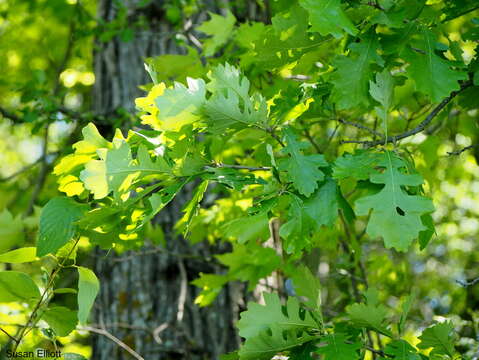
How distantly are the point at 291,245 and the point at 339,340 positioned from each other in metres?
0.28

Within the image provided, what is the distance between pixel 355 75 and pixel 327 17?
0.20 meters

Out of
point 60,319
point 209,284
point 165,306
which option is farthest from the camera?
point 165,306

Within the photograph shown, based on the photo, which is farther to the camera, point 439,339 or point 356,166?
point 439,339

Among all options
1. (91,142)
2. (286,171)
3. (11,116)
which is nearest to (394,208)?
(286,171)

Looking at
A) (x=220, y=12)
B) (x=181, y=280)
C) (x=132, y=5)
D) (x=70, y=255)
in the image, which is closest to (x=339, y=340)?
(x=70, y=255)

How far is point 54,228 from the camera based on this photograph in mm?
1180

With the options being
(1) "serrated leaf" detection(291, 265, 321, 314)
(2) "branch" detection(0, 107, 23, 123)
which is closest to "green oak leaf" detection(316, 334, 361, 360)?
(1) "serrated leaf" detection(291, 265, 321, 314)

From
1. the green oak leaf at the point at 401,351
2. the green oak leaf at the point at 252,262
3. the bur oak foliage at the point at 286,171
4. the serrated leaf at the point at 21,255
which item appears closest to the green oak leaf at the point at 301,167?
the bur oak foliage at the point at 286,171

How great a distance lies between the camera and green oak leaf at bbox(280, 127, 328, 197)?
116 centimetres

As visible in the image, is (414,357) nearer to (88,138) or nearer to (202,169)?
(202,169)

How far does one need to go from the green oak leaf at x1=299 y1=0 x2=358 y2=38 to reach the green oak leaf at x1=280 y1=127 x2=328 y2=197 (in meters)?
0.23

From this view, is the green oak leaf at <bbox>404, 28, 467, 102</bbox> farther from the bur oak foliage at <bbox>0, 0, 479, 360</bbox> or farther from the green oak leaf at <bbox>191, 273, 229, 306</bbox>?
the green oak leaf at <bbox>191, 273, 229, 306</bbox>

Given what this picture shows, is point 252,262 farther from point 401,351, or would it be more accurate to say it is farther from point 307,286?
point 401,351

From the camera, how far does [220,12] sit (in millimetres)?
3238
